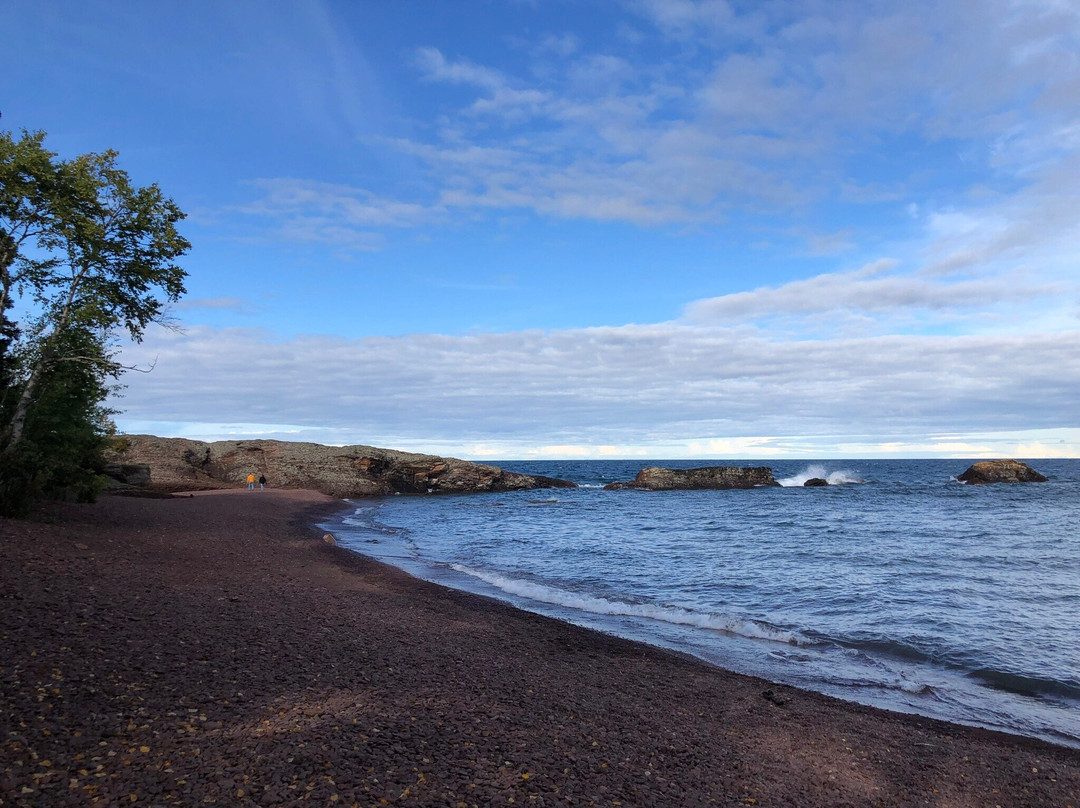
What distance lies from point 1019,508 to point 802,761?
50.8m

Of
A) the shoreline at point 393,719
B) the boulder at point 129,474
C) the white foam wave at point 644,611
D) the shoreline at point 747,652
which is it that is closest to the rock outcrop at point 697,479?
the boulder at point 129,474

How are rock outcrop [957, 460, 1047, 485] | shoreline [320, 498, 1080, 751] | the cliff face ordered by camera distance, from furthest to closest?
rock outcrop [957, 460, 1047, 485] < the cliff face < shoreline [320, 498, 1080, 751]

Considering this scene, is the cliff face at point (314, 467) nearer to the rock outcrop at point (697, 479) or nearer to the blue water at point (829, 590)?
the rock outcrop at point (697, 479)

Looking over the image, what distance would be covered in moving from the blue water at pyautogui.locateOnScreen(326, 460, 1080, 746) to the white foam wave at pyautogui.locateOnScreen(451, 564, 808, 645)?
51 mm

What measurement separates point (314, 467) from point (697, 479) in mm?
47493

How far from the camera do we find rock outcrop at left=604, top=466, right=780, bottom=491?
Result: 269 feet

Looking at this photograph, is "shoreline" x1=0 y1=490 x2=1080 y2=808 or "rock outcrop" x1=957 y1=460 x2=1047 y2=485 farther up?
"rock outcrop" x1=957 y1=460 x2=1047 y2=485

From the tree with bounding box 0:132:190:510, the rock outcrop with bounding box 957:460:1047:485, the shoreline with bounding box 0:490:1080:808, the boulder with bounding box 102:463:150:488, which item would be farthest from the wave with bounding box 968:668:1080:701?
the rock outcrop with bounding box 957:460:1047:485

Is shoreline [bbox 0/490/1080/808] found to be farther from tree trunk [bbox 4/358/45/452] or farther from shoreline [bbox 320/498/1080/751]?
tree trunk [bbox 4/358/45/452]

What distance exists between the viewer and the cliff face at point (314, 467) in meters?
61.5

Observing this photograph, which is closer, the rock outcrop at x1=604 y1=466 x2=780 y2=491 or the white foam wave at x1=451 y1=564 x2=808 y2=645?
the white foam wave at x1=451 y1=564 x2=808 y2=645

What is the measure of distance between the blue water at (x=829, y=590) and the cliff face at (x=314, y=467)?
2908 cm

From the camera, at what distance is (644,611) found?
53.9 ft

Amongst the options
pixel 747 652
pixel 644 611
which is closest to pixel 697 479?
pixel 644 611
